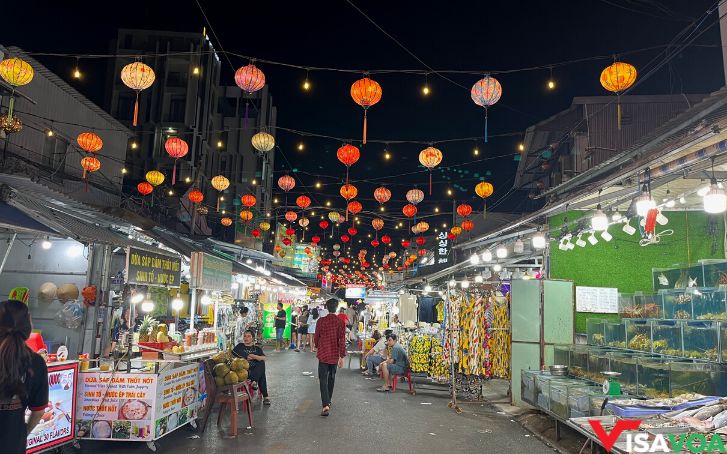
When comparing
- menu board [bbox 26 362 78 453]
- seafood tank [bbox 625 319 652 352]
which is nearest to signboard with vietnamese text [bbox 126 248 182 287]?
menu board [bbox 26 362 78 453]

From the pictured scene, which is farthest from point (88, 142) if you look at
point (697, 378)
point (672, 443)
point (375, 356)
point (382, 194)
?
point (672, 443)

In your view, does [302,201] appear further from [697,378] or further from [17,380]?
[17,380]

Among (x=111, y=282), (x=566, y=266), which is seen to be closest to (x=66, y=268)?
(x=111, y=282)

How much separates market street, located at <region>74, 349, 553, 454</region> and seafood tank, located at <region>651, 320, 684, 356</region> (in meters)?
2.28

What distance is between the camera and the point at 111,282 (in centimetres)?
1142

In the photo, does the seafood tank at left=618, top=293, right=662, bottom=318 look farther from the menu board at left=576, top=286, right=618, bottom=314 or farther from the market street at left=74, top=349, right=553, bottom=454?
the market street at left=74, top=349, right=553, bottom=454

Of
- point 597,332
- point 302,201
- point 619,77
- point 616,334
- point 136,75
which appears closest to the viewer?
point 619,77

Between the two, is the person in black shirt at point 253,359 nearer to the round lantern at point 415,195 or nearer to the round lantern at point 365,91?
the round lantern at point 365,91

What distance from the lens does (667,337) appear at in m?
7.98

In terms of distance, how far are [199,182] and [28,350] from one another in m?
31.9

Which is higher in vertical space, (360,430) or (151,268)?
(151,268)

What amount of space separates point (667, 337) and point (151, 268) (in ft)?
28.2

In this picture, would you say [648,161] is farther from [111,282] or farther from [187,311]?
[187,311]

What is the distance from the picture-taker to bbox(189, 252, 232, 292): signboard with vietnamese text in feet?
38.0
